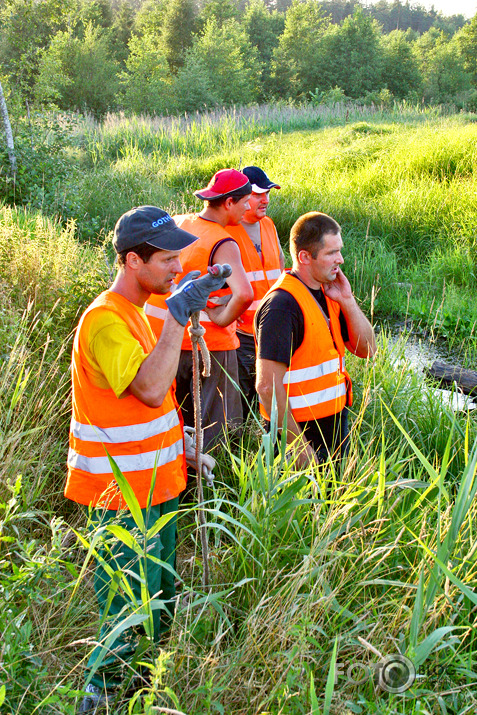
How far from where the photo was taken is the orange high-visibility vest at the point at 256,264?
466cm

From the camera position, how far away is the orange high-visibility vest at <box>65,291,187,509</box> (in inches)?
89.7

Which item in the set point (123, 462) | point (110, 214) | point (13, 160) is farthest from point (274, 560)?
point (110, 214)

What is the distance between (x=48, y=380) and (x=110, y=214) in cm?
568

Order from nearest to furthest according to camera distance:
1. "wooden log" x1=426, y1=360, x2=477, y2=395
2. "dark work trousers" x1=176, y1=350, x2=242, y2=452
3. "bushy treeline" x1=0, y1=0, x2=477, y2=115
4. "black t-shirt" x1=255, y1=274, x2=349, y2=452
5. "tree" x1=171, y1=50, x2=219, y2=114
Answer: "black t-shirt" x1=255, y1=274, x2=349, y2=452 < "dark work trousers" x1=176, y1=350, x2=242, y2=452 < "wooden log" x1=426, y1=360, x2=477, y2=395 < "tree" x1=171, y1=50, x2=219, y2=114 < "bushy treeline" x1=0, y1=0, x2=477, y2=115

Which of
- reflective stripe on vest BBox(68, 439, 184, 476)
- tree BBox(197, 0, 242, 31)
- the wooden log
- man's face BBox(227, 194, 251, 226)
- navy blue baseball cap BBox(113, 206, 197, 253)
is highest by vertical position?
tree BBox(197, 0, 242, 31)

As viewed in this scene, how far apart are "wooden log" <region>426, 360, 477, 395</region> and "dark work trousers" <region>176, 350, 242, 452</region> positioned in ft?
7.25

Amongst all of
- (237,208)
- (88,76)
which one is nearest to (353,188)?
(237,208)

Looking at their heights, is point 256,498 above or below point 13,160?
below

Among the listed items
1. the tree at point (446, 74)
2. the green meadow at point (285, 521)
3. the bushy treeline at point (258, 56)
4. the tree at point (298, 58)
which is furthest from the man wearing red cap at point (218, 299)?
the tree at point (446, 74)

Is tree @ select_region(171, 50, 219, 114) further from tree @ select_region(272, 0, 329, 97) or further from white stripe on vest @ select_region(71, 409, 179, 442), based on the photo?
white stripe on vest @ select_region(71, 409, 179, 442)

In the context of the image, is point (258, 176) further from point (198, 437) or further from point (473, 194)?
point (473, 194)

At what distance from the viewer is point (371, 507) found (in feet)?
7.80

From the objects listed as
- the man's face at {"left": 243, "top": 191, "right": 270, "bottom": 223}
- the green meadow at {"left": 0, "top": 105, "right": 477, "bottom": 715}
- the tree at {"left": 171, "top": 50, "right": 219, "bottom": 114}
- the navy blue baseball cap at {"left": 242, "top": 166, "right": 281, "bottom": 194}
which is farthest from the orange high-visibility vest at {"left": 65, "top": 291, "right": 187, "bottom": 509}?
the tree at {"left": 171, "top": 50, "right": 219, "bottom": 114}

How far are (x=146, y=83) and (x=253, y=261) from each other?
33166mm
